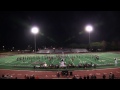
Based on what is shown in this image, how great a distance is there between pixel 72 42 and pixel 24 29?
14.4 meters

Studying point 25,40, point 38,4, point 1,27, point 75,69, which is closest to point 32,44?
point 25,40

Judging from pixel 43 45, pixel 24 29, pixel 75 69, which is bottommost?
pixel 75 69

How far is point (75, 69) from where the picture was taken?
70.8 ft

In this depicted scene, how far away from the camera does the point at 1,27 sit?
52.2 metres

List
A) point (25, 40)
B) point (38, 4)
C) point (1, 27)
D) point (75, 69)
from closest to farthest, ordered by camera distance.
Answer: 1. point (38, 4)
2. point (75, 69)
3. point (1, 27)
4. point (25, 40)
